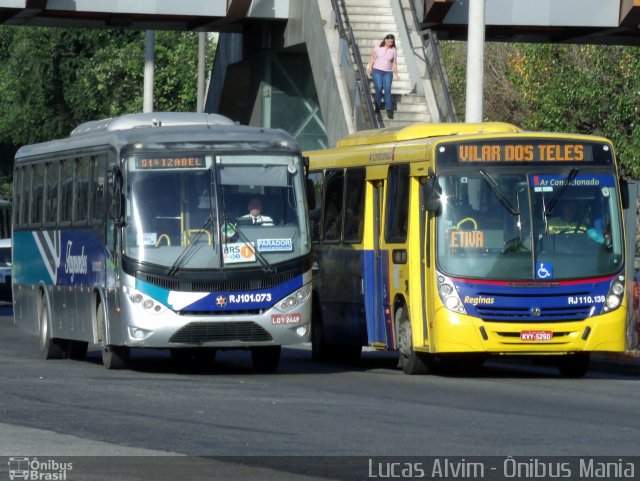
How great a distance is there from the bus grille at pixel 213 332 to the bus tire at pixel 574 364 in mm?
3717

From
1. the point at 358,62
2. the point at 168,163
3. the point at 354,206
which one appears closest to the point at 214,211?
the point at 168,163

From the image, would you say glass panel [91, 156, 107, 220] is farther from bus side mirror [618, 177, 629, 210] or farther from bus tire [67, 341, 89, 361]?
bus side mirror [618, 177, 629, 210]

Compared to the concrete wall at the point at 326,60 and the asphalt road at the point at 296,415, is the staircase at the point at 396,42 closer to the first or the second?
the concrete wall at the point at 326,60

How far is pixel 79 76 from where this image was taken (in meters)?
66.9

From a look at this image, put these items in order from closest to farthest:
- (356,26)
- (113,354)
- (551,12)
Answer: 1. (113,354)
2. (356,26)
3. (551,12)

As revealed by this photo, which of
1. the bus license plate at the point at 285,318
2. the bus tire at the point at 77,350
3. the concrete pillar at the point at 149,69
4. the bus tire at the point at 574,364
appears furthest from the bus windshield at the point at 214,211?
the concrete pillar at the point at 149,69

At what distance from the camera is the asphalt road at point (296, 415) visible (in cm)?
1209

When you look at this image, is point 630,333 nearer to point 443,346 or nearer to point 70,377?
point 443,346

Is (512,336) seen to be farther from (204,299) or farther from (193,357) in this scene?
(193,357)

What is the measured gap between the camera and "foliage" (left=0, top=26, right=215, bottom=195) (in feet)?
203

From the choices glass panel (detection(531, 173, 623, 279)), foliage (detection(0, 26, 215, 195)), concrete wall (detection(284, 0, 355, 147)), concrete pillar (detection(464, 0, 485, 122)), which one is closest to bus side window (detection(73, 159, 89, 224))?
glass panel (detection(531, 173, 623, 279))

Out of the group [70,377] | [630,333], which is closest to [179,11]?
[630,333]

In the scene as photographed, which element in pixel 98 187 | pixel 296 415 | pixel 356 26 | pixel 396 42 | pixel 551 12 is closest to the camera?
pixel 296 415

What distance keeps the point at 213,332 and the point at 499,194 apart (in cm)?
348
